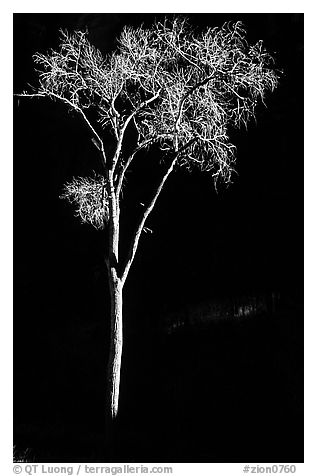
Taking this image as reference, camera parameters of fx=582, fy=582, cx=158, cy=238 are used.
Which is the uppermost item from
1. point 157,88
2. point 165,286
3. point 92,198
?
point 157,88

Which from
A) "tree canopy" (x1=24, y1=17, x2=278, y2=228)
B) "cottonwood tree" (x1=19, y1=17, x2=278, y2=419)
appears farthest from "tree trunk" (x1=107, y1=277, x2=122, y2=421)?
"tree canopy" (x1=24, y1=17, x2=278, y2=228)

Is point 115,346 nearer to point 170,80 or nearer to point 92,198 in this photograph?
point 92,198

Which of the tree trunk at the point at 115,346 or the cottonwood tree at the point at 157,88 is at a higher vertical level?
the cottonwood tree at the point at 157,88

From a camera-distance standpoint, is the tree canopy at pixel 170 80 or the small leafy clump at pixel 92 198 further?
the small leafy clump at pixel 92 198

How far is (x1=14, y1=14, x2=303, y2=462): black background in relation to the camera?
10055mm

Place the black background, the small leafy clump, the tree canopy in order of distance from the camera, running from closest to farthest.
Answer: the tree canopy, the small leafy clump, the black background

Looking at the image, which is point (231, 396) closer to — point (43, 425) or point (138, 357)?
point (138, 357)

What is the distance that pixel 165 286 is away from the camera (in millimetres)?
13133

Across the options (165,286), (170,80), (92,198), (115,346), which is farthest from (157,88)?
(165,286)

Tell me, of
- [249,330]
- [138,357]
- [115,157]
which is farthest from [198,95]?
[138,357]

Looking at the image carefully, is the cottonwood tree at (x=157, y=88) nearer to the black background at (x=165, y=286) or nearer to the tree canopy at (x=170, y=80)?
the tree canopy at (x=170, y=80)

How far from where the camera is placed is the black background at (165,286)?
10055 mm

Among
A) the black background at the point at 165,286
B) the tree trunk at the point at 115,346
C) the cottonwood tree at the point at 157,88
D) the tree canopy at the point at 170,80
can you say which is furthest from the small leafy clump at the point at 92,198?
the black background at the point at 165,286

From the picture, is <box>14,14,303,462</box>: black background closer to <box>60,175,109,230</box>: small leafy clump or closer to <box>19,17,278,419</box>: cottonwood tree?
<box>19,17,278,419</box>: cottonwood tree
